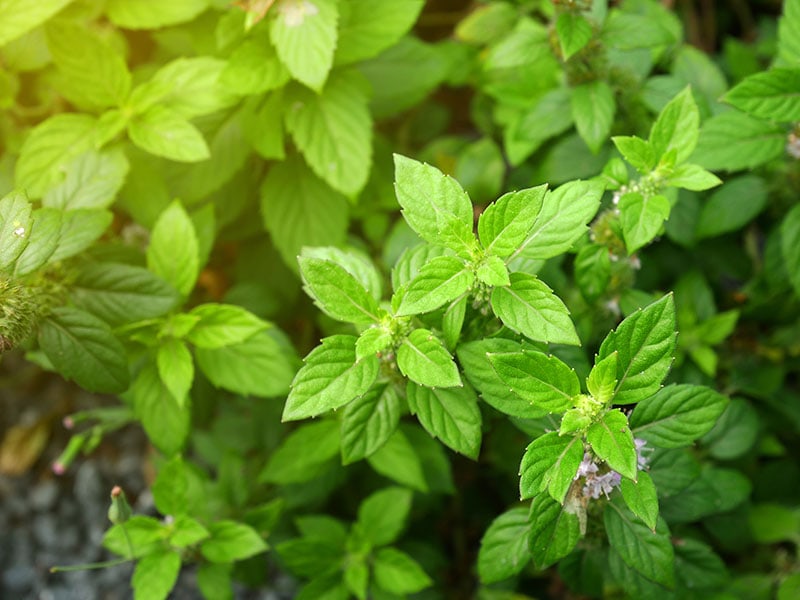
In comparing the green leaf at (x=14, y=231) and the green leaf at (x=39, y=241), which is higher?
the green leaf at (x=14, y=231)

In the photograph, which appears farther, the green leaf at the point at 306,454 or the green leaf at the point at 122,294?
the green leaf at the point at 306,454

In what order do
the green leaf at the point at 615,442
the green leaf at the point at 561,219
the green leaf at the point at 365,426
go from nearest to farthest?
the green leaf at the point at 615,442 < the green leaf at the point at 561,219 < the green leaf at the point at 365,426

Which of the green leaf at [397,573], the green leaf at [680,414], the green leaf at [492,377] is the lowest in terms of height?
the green leaf at [397,573]

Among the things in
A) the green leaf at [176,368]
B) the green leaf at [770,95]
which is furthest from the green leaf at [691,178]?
the green leaf at [176,368]

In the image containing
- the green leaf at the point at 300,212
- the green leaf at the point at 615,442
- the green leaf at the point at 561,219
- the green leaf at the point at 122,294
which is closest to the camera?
the green leaf at the point at 615,442

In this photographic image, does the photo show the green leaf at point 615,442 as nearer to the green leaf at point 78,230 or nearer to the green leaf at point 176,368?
the green leaf at point 176,368

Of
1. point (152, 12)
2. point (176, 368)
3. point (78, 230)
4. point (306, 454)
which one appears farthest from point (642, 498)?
point (152, 12)

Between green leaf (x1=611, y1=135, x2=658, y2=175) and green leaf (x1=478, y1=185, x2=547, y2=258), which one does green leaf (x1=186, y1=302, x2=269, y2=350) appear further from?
green leaf (x1=611, y1=135, x2=658, y2=175)

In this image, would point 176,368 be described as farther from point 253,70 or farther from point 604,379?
point 604,379
